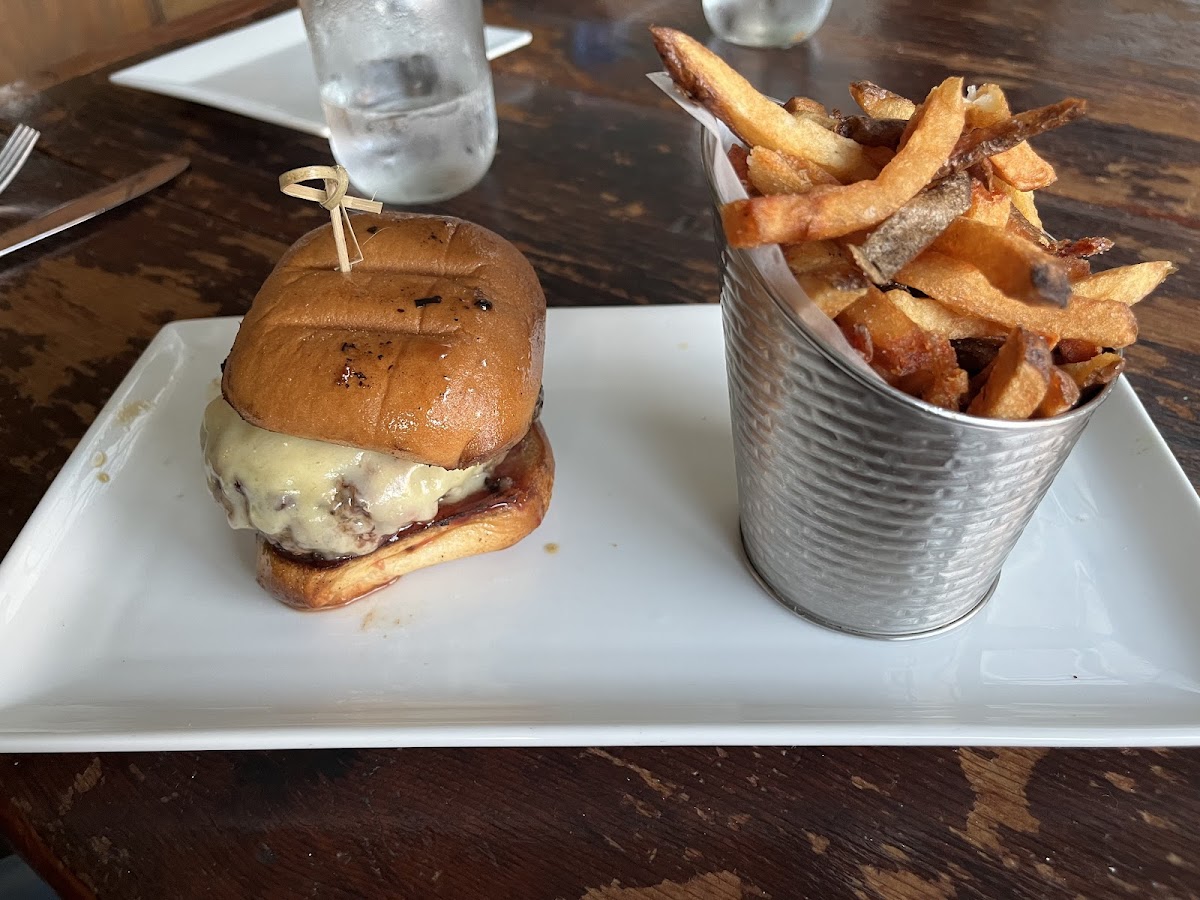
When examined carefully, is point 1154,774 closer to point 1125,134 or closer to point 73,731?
point 73,731

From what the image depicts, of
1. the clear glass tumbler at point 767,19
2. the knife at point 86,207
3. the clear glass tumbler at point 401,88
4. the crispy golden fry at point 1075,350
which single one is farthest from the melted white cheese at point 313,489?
the clear glass tumbler at point 767,19

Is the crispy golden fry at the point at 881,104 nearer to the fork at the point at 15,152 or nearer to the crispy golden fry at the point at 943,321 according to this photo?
the crispy golden fry at the point at 943,321

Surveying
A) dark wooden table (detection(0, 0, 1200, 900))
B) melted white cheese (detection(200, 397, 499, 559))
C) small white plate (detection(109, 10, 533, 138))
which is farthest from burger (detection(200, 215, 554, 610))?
small white plate (detection(109, 10, 533, 138))

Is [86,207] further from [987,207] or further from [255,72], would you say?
[987,207]

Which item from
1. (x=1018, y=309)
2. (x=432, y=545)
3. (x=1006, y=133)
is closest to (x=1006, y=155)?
(x=1006, y=133)

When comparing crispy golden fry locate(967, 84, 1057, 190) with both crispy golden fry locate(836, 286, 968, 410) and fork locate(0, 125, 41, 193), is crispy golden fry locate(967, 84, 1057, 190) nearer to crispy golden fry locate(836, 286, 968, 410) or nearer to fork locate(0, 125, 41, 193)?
crispy golden fry locate(836, 286, 968, 410)

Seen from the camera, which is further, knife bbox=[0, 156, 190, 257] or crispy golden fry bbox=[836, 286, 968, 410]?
knife bbox=[0, 156, 190, 257]
